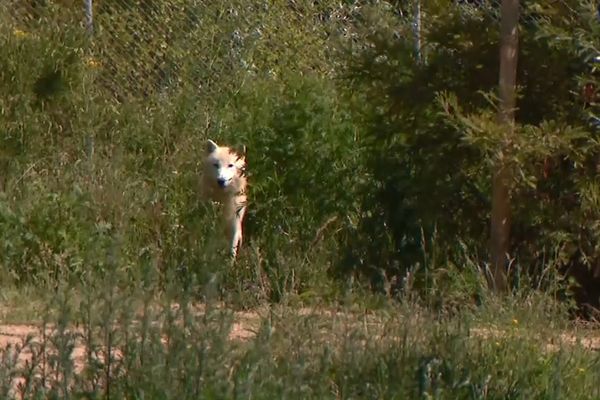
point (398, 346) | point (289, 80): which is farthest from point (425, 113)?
point (398, 346)

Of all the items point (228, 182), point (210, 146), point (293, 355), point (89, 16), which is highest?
point (89, 16)

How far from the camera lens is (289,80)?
11211 millimetres

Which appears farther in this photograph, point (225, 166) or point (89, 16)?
point (89, 16)

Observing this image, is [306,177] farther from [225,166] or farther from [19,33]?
[19,33]

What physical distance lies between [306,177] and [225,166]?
2.18ft

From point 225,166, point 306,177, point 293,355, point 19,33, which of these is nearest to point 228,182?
point 225,166

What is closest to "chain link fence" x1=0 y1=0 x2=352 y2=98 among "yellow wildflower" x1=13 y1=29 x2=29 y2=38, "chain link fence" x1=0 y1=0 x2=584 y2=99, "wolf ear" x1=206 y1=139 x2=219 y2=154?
"chain link fence" x1=0 y1=0 x2=584 y2=99

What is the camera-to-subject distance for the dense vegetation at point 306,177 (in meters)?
5.89

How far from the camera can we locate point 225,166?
1068cm

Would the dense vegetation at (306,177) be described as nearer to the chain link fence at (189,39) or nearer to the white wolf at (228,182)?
the chain link fence at (189,39)

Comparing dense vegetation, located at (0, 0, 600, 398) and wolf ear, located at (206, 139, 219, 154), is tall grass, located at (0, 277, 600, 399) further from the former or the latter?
wolf ear, located at (206, 139, 219, 154)

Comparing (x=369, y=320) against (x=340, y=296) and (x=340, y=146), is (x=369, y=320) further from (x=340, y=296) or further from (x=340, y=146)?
(x=340, y=146)

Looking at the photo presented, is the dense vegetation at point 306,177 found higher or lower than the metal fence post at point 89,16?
lower

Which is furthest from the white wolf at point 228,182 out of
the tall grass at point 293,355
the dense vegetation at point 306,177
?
the tall grass at point 293,355
